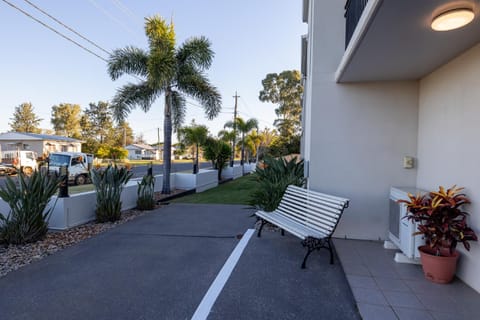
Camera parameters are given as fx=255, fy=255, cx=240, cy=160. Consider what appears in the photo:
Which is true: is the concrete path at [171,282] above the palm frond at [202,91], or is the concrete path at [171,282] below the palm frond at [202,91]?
below

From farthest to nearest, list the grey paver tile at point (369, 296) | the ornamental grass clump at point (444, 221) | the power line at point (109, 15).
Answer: the power line at point (109, 15) → the ornamental grass clump at point (444, 221) → the grey paver tile at point (369, 296)

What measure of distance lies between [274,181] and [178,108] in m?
5.91

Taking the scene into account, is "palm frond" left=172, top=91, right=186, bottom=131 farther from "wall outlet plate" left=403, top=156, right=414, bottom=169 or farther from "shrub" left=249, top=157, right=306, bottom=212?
"wall outlet plate" left=403, top=156, right=414, bottom=169

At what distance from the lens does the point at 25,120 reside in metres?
44.8

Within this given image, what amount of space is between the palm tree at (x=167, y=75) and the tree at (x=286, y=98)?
1886 centimetres

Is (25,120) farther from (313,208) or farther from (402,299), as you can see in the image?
(402,299)

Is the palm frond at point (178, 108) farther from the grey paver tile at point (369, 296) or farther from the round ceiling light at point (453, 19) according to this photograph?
the grey paver tile at point (369, 296)

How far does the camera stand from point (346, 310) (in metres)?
2.45

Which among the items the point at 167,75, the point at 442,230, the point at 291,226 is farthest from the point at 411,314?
the point at 167,75

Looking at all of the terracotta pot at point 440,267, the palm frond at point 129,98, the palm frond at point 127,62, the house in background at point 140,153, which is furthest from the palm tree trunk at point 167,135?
the house in background at point 140,153

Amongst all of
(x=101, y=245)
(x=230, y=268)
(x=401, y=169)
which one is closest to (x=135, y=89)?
(x=101, y=245)

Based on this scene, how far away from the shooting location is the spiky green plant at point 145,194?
705cm

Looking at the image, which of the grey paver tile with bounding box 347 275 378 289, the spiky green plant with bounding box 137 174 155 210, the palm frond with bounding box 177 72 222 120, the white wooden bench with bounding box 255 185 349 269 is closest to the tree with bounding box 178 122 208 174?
the palm frond with bounding box 177 72 222 120

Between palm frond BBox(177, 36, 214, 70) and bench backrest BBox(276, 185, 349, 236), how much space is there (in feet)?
21.6
